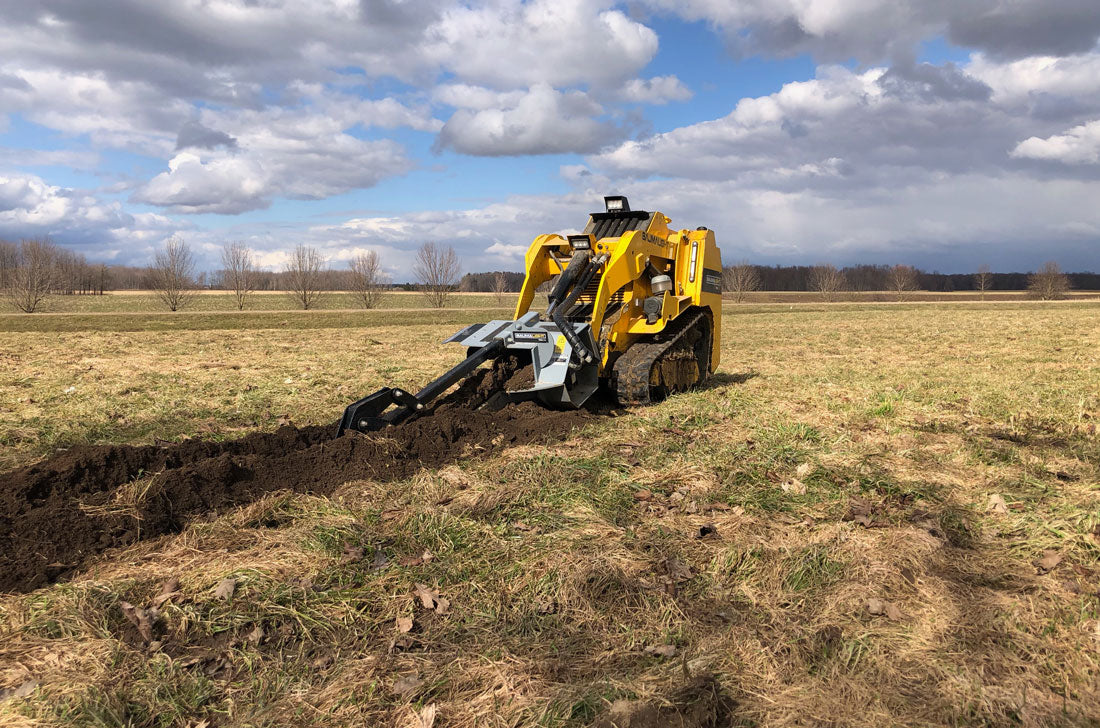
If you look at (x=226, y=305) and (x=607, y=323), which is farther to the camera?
(x=226, y=305)

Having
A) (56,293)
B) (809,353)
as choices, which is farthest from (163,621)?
(56,293)

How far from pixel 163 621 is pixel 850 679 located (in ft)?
12.0

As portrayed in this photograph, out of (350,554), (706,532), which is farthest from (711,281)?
(350,554)

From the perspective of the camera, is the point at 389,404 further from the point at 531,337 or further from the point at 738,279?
the point at 738,279

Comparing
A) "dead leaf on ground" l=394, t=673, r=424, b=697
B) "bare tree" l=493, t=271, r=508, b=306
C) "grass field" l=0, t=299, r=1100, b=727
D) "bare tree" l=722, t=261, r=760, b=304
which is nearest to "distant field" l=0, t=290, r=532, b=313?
"bare tree" l=493, t=271, r=508, b=306

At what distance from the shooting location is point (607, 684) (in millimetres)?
3242

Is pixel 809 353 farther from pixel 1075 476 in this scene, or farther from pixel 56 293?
pixel 56 293

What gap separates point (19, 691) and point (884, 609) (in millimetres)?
4467

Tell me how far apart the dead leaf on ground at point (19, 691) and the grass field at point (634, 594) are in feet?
0.08

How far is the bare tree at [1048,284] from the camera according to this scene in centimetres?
7488

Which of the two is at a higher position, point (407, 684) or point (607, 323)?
point (607, 323)

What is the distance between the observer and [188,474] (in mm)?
5598

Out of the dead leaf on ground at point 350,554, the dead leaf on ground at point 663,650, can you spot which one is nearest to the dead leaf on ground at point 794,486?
the dead leaf on ground at point 663,650

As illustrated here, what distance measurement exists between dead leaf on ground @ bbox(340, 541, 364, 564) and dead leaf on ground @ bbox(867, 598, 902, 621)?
3.19 m
